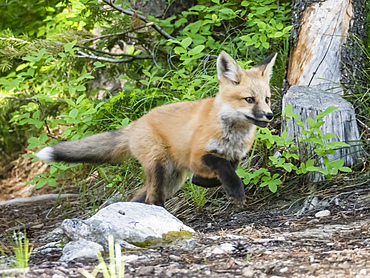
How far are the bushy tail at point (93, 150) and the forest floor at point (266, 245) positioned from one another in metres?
0.78

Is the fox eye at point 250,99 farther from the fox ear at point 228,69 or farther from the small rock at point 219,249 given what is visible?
the small rock at point 219,249

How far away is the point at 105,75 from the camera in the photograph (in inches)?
248

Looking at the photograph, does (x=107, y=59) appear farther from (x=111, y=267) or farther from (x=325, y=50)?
(x=111, y=267)

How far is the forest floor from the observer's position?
6.84 ft

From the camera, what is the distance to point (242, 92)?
10.9 feet

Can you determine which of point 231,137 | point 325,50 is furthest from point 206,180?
point 325,50

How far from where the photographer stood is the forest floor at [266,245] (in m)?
2.08

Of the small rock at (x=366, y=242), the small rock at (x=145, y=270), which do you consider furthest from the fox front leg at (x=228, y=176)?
the small rock at (x=145, y=270)

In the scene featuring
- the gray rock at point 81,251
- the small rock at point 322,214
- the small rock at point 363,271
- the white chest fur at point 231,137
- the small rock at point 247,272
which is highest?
the white chest fur at point 231,137

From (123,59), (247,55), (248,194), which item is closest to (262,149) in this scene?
(248,194)

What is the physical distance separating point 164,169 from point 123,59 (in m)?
2.45

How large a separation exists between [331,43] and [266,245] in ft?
8.76

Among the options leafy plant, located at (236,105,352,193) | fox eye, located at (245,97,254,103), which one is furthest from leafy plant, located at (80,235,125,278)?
leafy plant, located at (236,105,352,193)

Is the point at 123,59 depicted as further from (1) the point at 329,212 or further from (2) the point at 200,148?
(1) the point at 329,212
